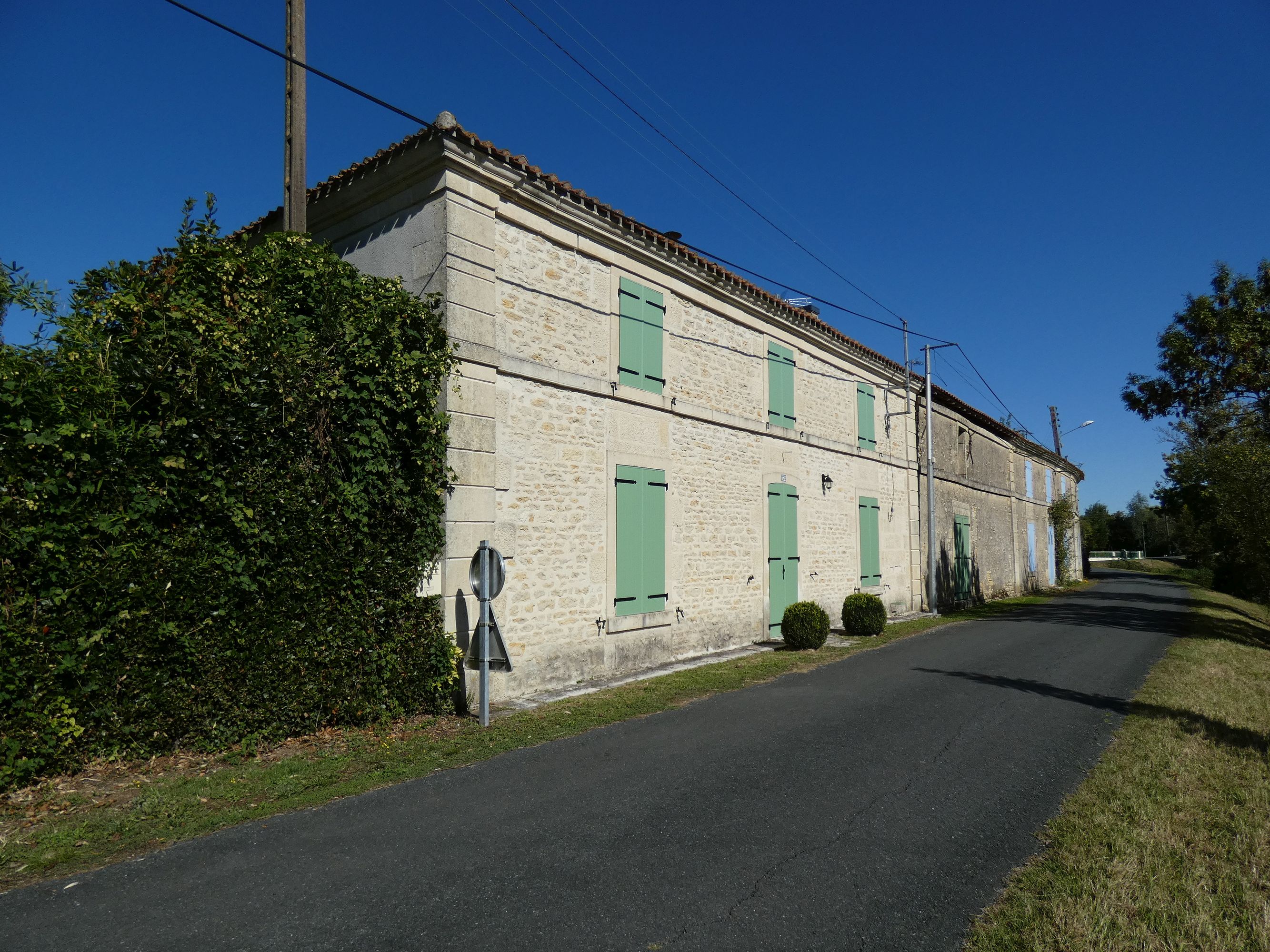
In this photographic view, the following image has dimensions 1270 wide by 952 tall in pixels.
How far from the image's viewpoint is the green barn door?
20.3 meters

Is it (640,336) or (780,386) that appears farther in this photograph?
(780,386)

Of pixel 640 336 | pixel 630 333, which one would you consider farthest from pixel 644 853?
A: pixel 640 336

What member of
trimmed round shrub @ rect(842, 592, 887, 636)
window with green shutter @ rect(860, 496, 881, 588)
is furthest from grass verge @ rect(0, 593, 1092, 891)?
window with green shutter @ rect(860, 496, 881, 588)

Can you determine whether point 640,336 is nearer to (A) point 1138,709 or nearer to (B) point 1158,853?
(A) point 1138,709

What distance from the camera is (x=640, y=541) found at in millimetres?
9594

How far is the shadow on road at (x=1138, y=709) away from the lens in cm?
593

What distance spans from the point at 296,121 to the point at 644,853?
7368 millimetres

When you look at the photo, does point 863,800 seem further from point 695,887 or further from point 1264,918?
point 1264,918

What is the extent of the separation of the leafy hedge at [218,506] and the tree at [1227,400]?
1666 centimetres

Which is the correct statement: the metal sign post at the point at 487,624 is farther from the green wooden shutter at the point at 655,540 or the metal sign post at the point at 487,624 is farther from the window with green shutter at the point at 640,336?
the window with green shutter at the point at 640,336

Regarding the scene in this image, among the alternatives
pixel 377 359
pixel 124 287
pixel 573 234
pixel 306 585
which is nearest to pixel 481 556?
pixel 306 585

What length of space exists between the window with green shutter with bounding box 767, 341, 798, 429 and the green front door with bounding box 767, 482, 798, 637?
121 centimetres

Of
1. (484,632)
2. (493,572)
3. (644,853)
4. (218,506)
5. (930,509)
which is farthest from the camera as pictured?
(930,509)

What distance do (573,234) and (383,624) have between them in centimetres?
526
